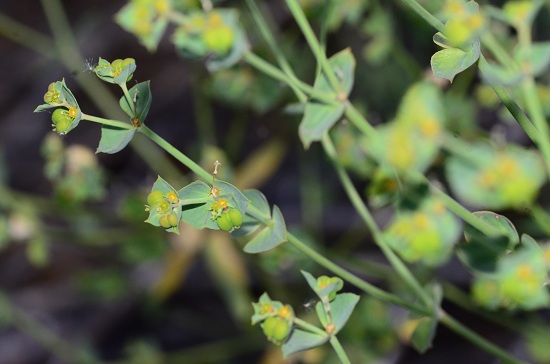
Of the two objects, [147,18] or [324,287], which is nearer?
[324,287]

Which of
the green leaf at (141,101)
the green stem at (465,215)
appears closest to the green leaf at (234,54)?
the green leaf at (141,101)

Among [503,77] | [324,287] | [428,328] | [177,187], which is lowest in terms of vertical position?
[177,187]

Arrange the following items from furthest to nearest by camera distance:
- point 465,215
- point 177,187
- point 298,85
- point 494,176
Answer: point 177,187, point 298,85, point 465,215, point 494,176

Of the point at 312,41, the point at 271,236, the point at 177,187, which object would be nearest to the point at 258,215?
the point at 271,236

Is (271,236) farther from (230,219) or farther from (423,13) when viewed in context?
(423,13)

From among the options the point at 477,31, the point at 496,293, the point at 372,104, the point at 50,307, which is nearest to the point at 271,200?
the point at 372,104

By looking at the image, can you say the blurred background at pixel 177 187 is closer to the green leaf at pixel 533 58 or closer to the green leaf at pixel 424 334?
the green leaf at pixel 424 334

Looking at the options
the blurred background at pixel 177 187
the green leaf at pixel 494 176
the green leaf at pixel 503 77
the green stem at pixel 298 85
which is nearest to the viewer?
the green leaf at pixel 494 176
